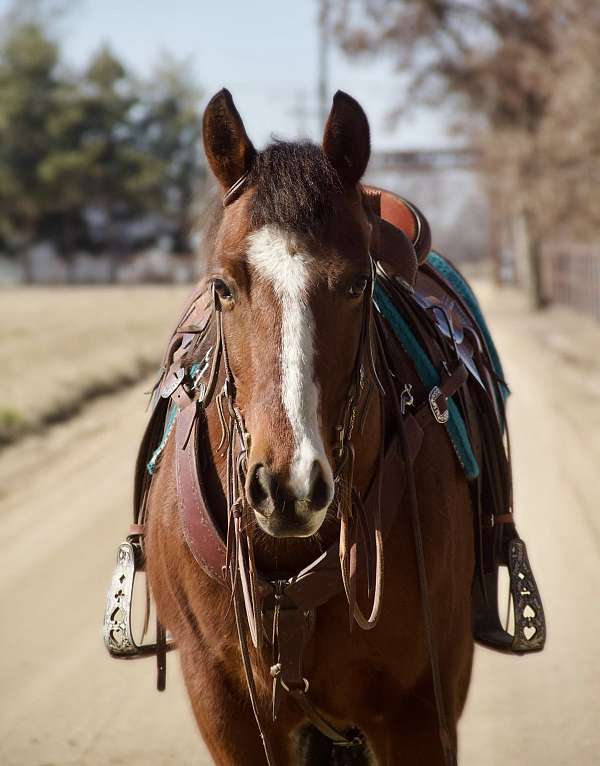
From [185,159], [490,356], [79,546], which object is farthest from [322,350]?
[185,159]

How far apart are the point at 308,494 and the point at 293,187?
729mm

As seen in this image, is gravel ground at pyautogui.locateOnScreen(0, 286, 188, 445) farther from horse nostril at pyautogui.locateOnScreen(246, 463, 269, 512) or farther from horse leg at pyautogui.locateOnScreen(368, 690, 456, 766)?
horse nostril at pyautogui.locateOnScreen(246, 463, 269, 512)

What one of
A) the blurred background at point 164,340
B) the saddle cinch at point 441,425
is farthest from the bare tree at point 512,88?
the saddle cinch at point 441,425

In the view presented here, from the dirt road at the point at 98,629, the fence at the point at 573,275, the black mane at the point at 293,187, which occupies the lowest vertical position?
the fence at the point at 573,275

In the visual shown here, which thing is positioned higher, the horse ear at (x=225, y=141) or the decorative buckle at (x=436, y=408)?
the horse ear at (x=225, y=141)

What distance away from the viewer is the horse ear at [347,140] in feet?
8.02

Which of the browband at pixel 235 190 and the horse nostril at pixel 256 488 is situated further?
the browband at pixel 235 190

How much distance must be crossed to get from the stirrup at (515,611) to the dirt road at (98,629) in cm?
105

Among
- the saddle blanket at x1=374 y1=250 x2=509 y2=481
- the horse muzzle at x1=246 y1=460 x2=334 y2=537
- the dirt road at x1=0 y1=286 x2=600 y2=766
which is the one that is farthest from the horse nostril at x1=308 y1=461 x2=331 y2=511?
the dirt road at x1=0 y1=286 x2=600 y2=766

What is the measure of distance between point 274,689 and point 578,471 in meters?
6.89

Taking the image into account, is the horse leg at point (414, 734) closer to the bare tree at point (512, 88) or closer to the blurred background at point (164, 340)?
the blurred background at point (164, 340)

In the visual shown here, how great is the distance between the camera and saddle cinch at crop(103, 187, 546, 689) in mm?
3064

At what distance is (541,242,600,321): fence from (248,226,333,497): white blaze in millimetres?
20310

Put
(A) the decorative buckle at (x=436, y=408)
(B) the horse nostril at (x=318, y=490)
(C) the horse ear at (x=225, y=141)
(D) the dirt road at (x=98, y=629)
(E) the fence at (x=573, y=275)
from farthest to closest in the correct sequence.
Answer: (E) the fence at (x=573, y=275) → (D) the dirt road at (x=98, y=629) → (A) the decorative buckle at (x=436, y=408) → (C) the horse ear at (x=225, y=141) → (B) the horse nostril at (x=318, y=490)
